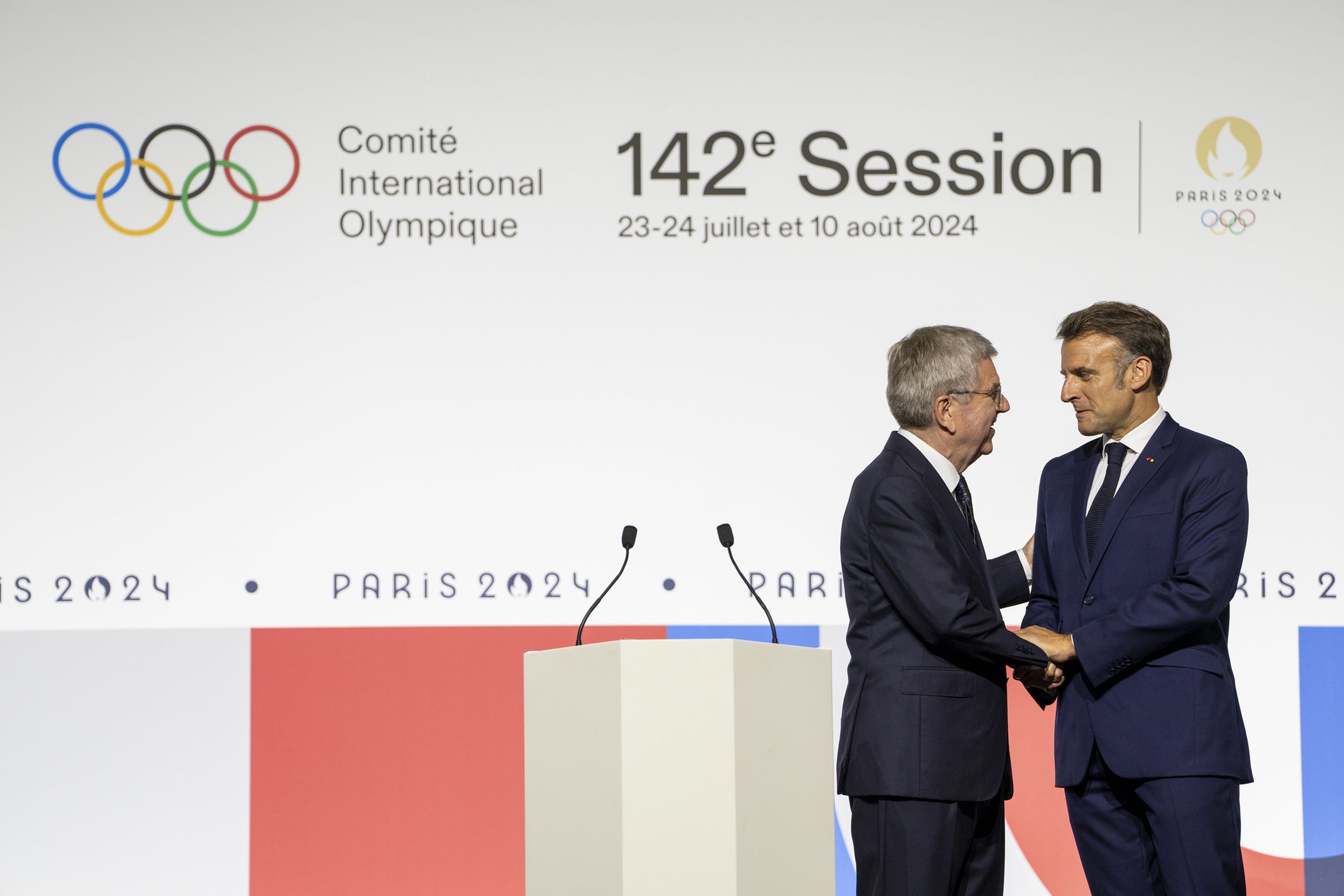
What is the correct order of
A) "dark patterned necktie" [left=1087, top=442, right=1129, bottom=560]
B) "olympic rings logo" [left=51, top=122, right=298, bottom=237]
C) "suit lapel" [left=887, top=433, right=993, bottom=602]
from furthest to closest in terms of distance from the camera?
"olympic rings logo" [left=51, top=122, right=298, bottom=237] < "dark patterned necktie" [left=1087, top=442, right=1129, bottom=560] < "suit lapel" [left=887, top=433, right=993, bottom=602]

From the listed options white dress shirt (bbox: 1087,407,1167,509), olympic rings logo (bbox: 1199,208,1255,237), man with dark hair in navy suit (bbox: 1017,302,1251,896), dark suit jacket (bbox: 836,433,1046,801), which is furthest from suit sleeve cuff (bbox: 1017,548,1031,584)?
olympic rings logo (bbox: 1199,208,1255,237)

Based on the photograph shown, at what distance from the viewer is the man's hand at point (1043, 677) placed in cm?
269

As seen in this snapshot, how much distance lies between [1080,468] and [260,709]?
2589 millimetres

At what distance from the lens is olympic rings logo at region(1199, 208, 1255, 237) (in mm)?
3887

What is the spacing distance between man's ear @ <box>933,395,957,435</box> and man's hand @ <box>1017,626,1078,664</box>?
1.60ft

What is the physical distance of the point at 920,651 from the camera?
101 inches

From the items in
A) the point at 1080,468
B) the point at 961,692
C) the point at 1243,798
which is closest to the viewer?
the point at 961,692

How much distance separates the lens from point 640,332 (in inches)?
153

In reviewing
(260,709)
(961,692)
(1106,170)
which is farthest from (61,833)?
(1106,170)

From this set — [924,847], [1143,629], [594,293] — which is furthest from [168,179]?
[1143,629]

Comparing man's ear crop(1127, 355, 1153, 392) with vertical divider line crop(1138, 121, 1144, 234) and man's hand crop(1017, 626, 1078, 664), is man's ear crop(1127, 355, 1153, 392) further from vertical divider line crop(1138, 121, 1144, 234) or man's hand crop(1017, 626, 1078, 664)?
vertical divider line crop(1138, 121, 1144, 234)

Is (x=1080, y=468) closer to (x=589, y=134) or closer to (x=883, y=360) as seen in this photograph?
(x=883, y=360)

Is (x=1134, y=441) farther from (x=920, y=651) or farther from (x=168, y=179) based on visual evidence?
(x=168, y=179)

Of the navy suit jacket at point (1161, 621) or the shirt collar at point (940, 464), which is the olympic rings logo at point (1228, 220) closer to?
the navy suit jacket at point (1161, 621)
